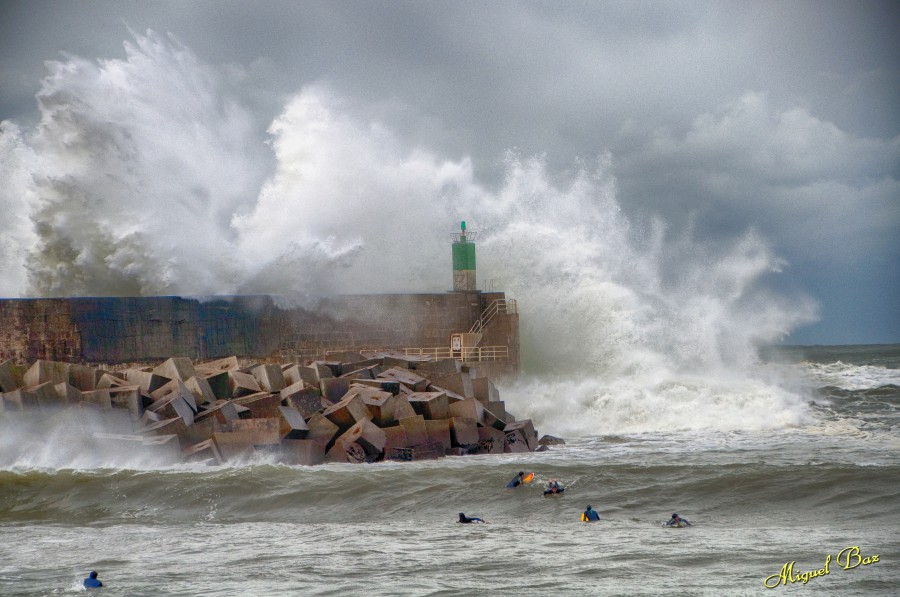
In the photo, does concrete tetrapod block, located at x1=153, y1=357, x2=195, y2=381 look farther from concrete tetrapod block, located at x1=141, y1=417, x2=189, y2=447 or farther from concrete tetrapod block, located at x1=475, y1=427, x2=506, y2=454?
concrete tetrapod block, located at x1=475, y1=427, x2=506, y2=454

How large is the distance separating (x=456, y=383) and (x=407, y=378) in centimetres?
73

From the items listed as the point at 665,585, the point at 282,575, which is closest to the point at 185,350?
the point at 282,575

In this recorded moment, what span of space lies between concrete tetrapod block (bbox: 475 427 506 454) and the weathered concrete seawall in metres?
4.59

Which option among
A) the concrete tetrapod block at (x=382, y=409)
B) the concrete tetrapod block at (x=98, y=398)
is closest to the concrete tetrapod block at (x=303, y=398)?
the concrete tetrapod block at (x=382, y=409)

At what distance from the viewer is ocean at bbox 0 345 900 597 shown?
7312 mm

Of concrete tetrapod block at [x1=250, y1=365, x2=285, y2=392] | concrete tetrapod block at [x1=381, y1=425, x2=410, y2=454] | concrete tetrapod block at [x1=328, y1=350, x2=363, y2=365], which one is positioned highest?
concrete tetrapod block at [x1=328, y1=350, x2=363, y2=365]

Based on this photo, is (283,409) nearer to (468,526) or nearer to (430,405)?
(430,405)

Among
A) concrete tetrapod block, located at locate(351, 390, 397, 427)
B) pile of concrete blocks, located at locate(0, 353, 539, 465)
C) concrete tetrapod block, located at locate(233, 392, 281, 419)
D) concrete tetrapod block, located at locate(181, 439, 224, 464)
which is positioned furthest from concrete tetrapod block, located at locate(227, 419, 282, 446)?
concrete tetrapod block, located at locate(351, 390, 397, 427)

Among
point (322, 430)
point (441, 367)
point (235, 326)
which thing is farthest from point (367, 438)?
point (235, 326)

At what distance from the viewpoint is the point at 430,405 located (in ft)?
47.4

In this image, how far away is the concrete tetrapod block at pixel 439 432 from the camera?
13.9 m

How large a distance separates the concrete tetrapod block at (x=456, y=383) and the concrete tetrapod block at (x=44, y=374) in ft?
17.0

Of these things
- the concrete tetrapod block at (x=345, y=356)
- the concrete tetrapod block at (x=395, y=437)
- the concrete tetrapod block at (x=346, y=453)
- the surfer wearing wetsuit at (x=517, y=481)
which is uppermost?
the concrete tetrapod block at (x=345, y=356)

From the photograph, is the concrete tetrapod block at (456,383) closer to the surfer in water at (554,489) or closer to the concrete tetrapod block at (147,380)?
the concrete tetrapod block at (147,380)
